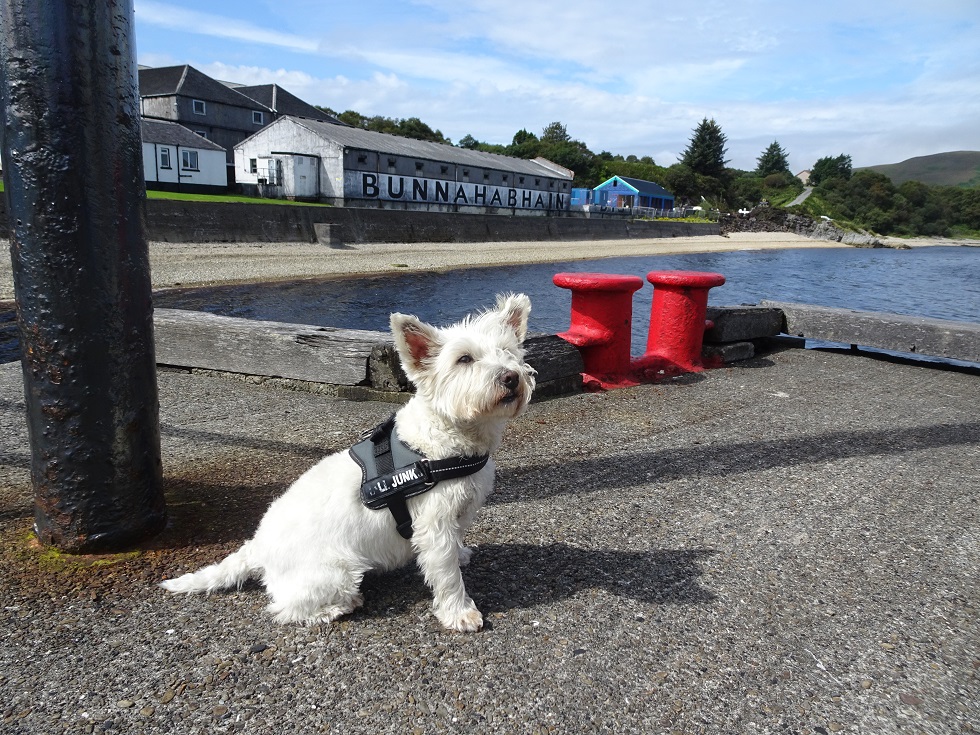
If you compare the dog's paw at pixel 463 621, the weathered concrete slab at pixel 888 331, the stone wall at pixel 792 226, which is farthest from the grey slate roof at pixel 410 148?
the dog's paw at pixel 463 621

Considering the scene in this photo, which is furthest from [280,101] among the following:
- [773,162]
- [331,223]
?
[773,162]

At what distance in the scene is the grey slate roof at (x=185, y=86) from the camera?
182 feet

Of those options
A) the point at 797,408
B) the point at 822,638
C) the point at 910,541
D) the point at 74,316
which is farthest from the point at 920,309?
the point at 74,316

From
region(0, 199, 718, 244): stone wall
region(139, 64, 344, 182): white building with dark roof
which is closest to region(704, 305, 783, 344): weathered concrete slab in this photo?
region(0, 199, 718, 244): stone wall

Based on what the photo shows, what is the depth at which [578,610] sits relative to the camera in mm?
3234

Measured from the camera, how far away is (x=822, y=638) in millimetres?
3049

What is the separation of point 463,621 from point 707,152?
413 ft

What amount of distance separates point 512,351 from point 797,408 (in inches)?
189

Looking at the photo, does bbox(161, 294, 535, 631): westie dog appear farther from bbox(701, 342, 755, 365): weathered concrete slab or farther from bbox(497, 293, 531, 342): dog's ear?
bbox(701, 342, 755, 365): weathered concrete slab

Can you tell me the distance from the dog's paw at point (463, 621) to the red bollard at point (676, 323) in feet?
17.0

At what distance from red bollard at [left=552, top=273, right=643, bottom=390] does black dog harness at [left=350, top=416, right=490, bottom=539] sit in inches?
170

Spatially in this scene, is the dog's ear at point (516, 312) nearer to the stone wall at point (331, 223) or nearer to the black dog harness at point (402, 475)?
the black dog harness at point (402, 475)

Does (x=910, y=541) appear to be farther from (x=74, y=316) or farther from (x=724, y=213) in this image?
(x=724, y=213)

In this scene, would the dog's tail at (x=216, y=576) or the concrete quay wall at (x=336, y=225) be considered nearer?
the dog's tail at (x=216, y=576)
